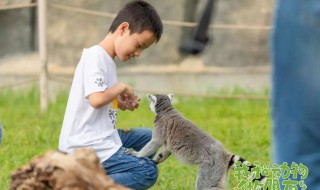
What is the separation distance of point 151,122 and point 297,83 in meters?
3.85

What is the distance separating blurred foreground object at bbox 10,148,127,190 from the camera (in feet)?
8.95

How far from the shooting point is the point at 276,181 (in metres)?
2.80

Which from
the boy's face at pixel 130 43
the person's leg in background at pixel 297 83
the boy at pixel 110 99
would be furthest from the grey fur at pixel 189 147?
the person's leg in background at pixel 297 83

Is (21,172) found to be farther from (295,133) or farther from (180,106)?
(180,106)

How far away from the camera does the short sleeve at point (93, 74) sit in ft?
12.3

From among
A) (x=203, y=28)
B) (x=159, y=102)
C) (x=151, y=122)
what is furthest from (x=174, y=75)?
(x=203, y=28)

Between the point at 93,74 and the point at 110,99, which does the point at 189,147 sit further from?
the point at 93,74

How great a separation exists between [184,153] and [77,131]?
498 millimetres

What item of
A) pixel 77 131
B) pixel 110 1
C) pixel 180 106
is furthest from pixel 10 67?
pixel 77 131

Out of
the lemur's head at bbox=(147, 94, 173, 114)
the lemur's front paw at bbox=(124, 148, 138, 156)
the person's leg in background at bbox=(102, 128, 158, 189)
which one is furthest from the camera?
the lemur's head at bbox=(147, 94, 173, 114)

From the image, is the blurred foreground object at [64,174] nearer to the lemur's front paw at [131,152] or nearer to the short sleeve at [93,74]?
the short sleeve at [93,74]

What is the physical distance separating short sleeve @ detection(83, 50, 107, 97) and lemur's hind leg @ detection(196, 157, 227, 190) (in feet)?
1.93

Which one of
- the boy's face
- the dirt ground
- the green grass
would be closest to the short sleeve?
the boy's face

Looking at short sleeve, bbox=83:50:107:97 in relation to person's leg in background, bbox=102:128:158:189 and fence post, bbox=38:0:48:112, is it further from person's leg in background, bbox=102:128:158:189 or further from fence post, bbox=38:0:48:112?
fence post, bbox=38:0:48:112
